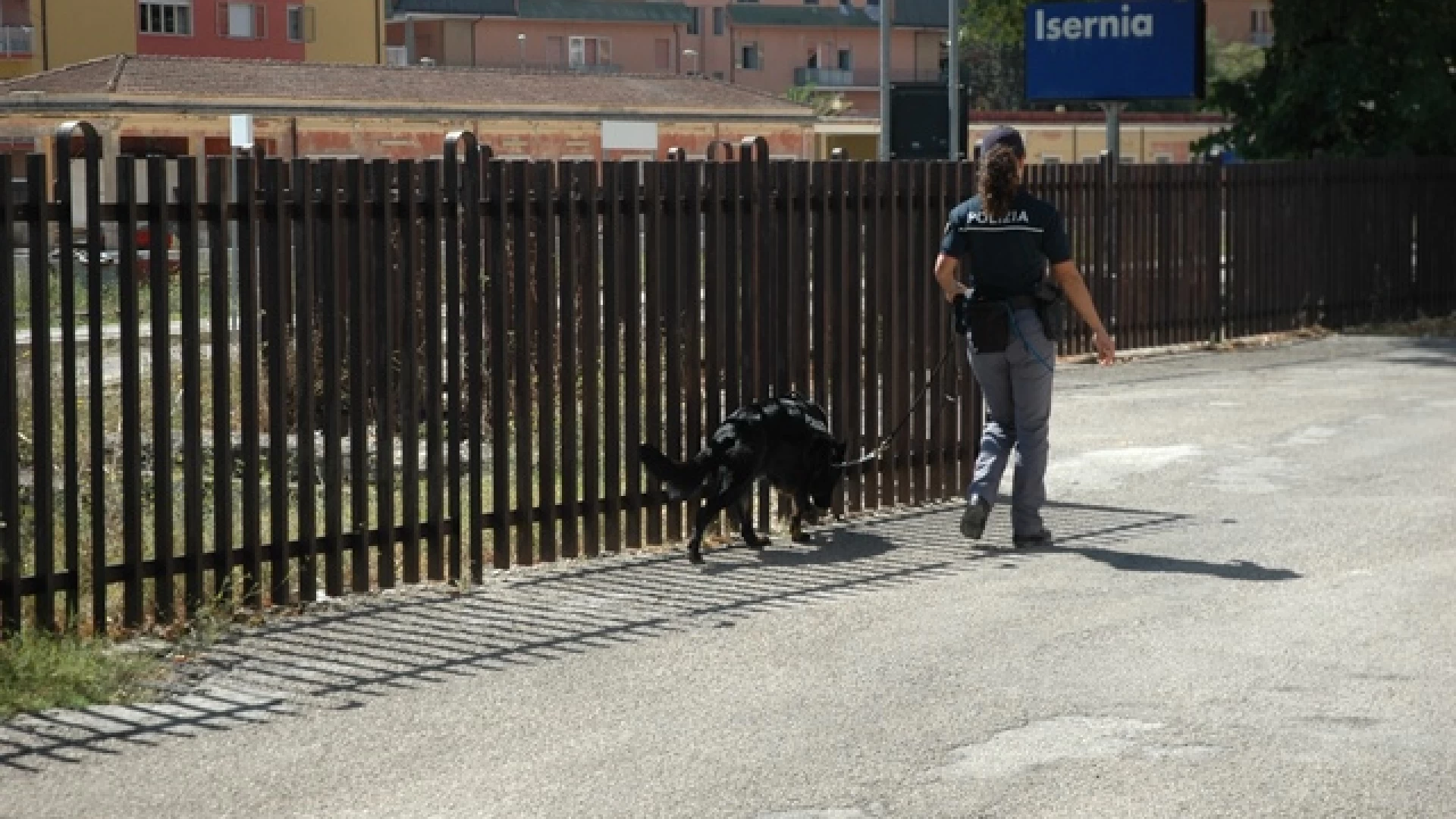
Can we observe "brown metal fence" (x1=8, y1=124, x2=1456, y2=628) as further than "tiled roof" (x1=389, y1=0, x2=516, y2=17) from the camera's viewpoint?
No

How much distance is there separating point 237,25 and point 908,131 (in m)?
57.3

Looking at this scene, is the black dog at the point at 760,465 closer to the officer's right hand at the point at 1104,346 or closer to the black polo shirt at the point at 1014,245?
the black polo shirt at the point at 1014,245

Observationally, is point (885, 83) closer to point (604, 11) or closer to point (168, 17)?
point (168, 17)

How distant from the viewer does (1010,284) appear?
11.2 meters

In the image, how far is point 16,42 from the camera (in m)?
69.9

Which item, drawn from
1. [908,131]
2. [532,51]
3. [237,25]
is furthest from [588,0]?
[908,131]

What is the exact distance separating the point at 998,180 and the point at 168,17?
67375 millimetres

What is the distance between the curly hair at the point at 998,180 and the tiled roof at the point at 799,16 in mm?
90177

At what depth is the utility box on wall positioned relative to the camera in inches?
960

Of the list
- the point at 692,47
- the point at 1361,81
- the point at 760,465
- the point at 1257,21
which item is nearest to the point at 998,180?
the point at 760,465

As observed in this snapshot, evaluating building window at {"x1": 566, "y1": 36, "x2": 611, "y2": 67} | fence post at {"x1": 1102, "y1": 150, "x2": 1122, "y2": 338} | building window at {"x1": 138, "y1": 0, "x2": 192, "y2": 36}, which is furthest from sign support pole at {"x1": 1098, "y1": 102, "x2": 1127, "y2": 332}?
building window at {"x1": 566, "y1": 36, "x2": 611, "y2": 67}

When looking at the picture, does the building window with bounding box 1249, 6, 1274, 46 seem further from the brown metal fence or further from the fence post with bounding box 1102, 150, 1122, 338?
the brown metal fence

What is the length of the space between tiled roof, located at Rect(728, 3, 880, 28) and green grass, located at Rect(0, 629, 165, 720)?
93114 mm

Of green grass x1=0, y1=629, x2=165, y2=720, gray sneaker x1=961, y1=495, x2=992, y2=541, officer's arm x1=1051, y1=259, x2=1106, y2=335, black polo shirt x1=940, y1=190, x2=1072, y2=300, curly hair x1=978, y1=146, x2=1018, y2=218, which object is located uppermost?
curly hair x1=978, y1=146, x2=1018, y2=218
